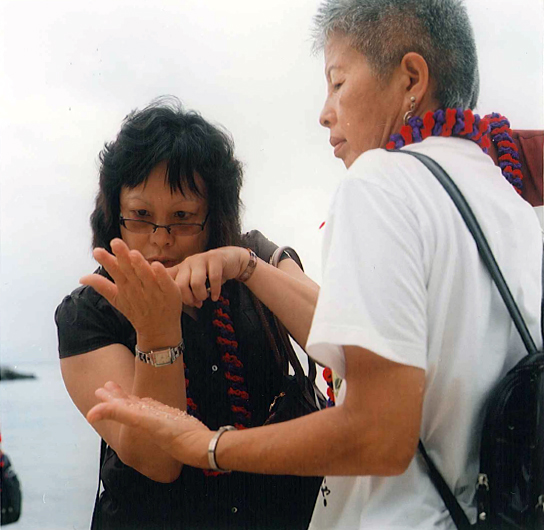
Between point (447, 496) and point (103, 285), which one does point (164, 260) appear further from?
point (447, 496)

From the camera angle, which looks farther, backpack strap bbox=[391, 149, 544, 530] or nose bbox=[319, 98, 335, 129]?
nose bbox=[319, 98, 335, 129]

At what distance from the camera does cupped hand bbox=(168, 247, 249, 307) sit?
1.38 meters

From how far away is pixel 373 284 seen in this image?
0.94m

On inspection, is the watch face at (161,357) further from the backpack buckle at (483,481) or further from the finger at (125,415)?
the backpack buckle at (483,481)

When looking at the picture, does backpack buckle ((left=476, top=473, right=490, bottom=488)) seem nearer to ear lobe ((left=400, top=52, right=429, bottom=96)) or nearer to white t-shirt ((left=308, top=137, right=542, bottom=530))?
white t-shirt ((left=308, top=137, right=542, bottom=530))

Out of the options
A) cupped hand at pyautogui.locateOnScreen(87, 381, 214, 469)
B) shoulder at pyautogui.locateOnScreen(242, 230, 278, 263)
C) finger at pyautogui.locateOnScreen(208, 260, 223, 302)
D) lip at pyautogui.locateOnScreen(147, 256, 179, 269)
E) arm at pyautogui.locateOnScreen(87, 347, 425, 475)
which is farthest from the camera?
shoulder at pyautogui.locateOnScreen(242, 230, 278, 263)

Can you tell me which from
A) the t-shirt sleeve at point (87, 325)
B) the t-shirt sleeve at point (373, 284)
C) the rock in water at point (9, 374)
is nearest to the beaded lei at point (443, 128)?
the t-shirt sleeve at point (373, 284)

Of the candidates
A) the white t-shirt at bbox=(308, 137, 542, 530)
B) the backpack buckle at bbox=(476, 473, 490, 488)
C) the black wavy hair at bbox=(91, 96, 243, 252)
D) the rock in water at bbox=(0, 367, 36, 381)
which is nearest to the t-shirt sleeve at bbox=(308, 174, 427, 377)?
the white t-shirt at bbox=(308, 137, 542, 530)

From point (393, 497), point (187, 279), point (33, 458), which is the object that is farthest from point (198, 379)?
point (393, 497)

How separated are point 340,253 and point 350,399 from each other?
0.20m

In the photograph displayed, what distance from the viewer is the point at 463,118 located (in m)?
1.21

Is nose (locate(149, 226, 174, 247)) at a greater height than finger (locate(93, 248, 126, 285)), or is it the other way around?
nose (locate(149, 226, 174, 247))

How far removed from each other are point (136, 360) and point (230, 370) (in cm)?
35

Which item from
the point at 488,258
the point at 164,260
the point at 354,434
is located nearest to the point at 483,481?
the point at 354,434
